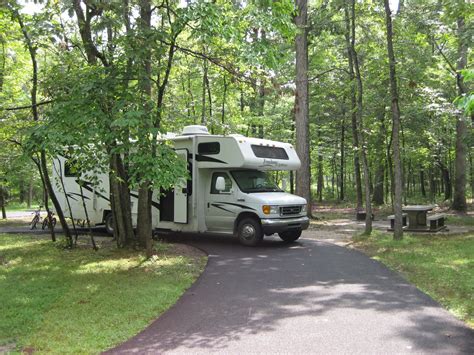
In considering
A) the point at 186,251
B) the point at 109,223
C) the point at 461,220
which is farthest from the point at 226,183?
the point at 461,220

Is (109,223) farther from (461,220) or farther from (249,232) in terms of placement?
(461,220)

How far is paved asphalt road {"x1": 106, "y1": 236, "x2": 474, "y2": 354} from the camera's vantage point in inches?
180

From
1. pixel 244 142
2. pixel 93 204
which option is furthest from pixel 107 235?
pixel 244 142

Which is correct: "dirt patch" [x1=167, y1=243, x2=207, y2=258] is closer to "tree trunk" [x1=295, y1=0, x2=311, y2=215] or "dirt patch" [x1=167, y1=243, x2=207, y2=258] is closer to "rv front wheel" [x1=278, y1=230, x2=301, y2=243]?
"rv front wheel" [x1=278, y1=230, x2=301, y2=243]

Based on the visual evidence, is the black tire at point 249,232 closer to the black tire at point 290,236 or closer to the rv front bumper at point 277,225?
the rv front bumper at point 277,225

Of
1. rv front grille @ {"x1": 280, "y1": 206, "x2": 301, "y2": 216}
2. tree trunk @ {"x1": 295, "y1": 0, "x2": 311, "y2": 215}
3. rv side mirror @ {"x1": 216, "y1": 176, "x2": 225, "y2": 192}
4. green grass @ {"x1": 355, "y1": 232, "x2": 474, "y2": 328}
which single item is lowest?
green grass @ {"x1": 355, "y1": 232, "x2": 474, "y2": 328}

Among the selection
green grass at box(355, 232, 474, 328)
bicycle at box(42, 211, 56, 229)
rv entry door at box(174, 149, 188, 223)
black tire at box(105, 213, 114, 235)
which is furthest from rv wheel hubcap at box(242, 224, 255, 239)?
bicycle at box(42, 211, 56, 229)

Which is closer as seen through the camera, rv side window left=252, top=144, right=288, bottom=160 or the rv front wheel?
rv side window left=252, top=144, right=288, bottom=160

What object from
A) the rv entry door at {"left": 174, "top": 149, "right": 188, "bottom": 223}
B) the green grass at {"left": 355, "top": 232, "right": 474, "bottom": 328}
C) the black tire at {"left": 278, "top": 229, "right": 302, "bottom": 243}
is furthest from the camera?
the black tire at {"left": 278, "top": 229, "right": 302, "bottom": 243}

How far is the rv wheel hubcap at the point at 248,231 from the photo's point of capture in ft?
37.8

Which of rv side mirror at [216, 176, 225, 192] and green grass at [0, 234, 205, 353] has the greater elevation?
rv side mirror at [216, 176, 225, 192]

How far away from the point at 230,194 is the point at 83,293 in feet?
18.7

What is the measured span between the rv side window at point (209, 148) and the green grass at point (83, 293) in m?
2.83

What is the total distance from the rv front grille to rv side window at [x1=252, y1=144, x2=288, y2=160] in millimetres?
1579
